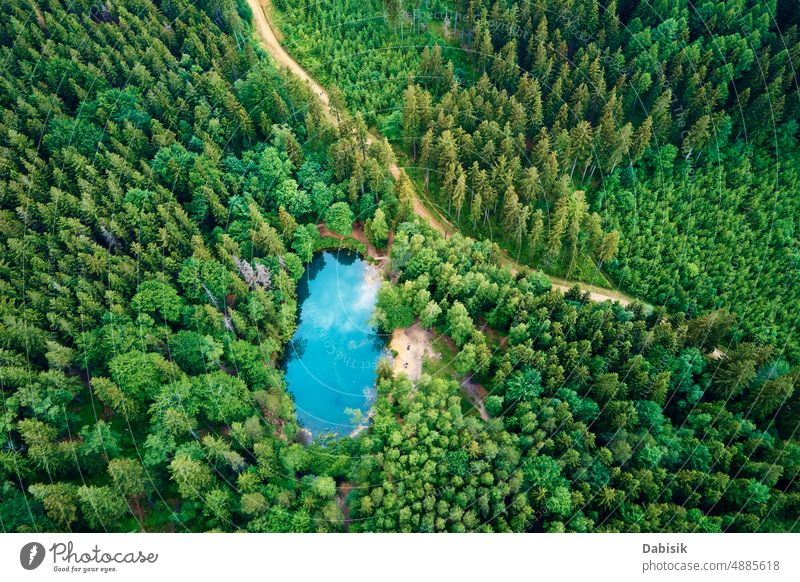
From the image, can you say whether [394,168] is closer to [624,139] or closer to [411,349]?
[411,349]

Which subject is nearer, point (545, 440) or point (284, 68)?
point (545, 440)

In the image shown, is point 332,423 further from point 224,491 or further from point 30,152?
point 30,152

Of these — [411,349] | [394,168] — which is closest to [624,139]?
[394,168]

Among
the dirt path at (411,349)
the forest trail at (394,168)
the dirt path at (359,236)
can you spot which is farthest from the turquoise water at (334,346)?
the forest trail at (394,168)

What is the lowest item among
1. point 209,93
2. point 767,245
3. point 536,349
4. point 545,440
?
point 545,440

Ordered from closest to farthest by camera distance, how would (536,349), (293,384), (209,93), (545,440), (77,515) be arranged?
1. (77,515)
2. (545,440)
3. (536,349)
4. (293,384)
5. (209,93)

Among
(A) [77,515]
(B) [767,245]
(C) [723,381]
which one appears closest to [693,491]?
(C) [723,381]
